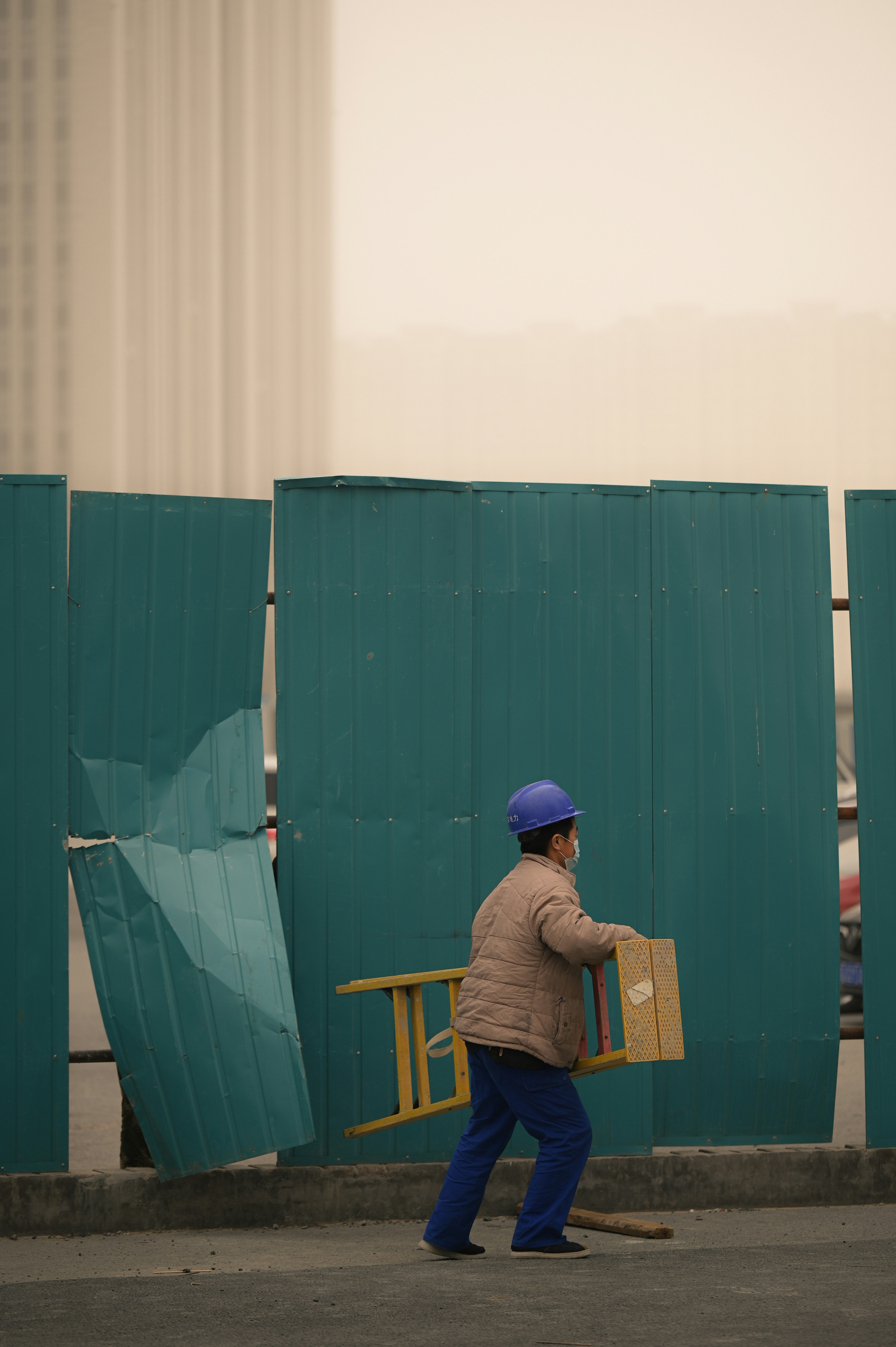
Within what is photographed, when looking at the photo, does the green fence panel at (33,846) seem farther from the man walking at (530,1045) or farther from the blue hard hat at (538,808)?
the blue hard hat at (538,808)

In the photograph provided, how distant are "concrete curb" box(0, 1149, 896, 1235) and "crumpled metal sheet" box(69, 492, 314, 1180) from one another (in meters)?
0.26

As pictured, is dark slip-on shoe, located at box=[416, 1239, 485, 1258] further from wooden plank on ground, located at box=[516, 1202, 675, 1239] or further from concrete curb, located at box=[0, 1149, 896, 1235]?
concrete curb, located at box=[0, 1149, 896, 1235]

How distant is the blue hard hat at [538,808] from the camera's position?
4.61 metres

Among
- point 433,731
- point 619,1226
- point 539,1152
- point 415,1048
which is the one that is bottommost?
point 619,1226

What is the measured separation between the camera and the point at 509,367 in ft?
23.8

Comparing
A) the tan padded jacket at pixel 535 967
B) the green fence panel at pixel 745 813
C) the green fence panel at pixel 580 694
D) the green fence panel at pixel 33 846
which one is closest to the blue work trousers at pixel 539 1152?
the tan padded jacket at pixel 535 967

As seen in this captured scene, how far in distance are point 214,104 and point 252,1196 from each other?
5458mm

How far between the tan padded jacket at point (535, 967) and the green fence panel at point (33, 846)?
67.1 inches

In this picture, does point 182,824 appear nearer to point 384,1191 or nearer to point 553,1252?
point 384,1191

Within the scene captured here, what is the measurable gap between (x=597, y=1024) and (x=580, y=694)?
55.2 inches

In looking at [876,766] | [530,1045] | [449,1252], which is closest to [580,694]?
[876,766]

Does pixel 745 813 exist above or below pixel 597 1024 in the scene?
above

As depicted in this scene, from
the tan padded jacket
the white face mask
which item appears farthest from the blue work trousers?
the white face mask

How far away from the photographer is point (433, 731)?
5.43 m
